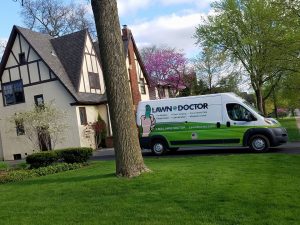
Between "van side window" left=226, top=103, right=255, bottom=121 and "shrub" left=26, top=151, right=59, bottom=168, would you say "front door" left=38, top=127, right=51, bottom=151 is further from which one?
"van side window" left=226, top=103, right=255, bottom=121

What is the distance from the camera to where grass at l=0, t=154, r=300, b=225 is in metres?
6.48

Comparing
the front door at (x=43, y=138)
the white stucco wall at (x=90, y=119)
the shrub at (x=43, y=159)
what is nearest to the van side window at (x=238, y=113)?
the shrub at (x=43, y=159)

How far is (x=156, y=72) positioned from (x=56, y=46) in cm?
1906

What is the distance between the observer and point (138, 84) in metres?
37.8

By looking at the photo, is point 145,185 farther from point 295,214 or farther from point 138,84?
point 138,84

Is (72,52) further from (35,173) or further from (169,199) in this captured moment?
(169,199)

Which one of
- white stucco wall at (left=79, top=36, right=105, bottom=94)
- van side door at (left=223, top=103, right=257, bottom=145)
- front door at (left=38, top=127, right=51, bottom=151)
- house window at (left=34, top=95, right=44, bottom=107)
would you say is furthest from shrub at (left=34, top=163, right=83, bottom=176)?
house window at (left=34, top=95, right=44, bottom=107)

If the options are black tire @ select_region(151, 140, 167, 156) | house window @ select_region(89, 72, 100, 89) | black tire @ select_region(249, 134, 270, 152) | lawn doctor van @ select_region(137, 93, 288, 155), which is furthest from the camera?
house window @ select_region(89, 72, 100, 89)

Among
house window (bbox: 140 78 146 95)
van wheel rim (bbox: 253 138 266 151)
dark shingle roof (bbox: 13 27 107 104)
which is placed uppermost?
dark shingle roof (bbox: 13 27 107 104)

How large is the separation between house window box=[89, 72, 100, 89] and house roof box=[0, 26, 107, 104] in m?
0.79

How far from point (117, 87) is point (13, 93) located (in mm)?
25705

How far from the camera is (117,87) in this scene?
10234mm

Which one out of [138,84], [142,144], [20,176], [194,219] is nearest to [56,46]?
[138,84]

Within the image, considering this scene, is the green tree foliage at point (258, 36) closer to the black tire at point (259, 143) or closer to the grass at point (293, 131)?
the grass at point (293, 131)
